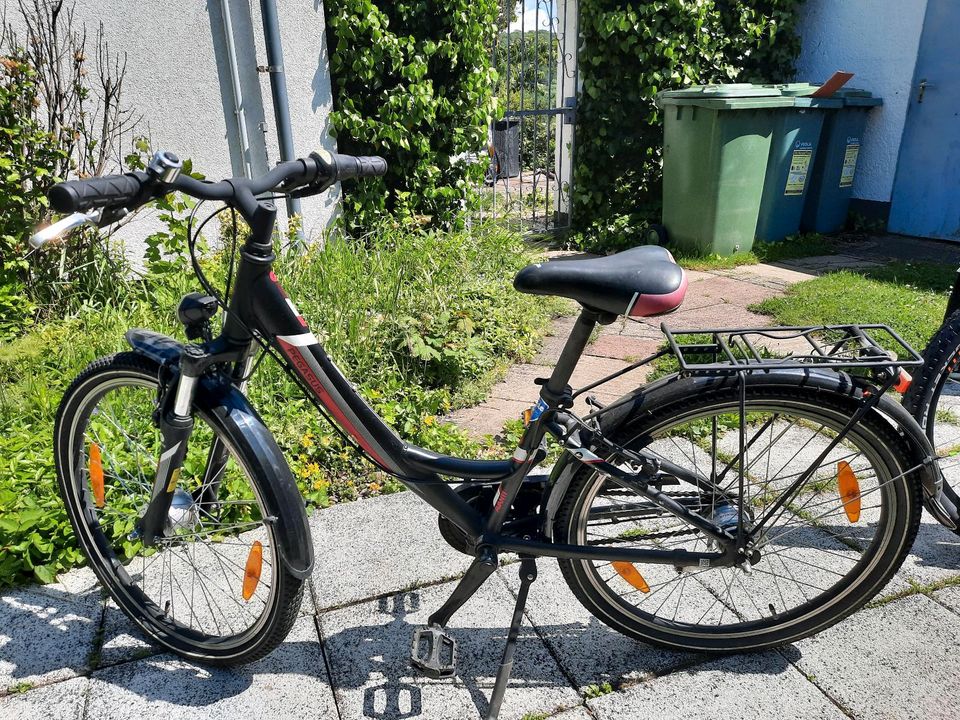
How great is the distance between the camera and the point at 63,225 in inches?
48.8

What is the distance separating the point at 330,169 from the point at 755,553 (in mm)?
1358

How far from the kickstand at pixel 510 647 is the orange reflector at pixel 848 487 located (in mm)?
806

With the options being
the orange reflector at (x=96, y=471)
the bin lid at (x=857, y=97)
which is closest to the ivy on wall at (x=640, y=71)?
the bin lid at (x=857, y=97)

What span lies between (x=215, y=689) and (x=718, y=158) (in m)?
5.04

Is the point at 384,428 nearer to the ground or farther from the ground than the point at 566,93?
nearer to the ground

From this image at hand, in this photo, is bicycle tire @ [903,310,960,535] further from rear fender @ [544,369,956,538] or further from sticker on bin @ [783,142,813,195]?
sticker on bin @ [783,142,813,195]

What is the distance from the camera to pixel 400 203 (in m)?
5.12

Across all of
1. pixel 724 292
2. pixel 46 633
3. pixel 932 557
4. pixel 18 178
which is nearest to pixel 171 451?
pixel 46 633

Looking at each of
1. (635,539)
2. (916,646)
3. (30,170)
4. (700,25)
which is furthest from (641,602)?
(700,25)

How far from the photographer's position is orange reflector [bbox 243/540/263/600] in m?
1.79

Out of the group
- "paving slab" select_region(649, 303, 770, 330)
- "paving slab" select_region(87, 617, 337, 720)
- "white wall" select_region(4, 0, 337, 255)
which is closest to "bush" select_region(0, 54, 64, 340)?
"white wall" select_region(4, 0, 337, 255)

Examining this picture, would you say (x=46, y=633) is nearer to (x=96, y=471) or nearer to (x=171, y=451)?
(x=96, y=471)

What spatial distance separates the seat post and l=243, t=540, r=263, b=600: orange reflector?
0.83 metres

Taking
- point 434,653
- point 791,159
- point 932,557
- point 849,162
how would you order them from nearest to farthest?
point 434,653
point 932,557
point 791,159
point 849,162
